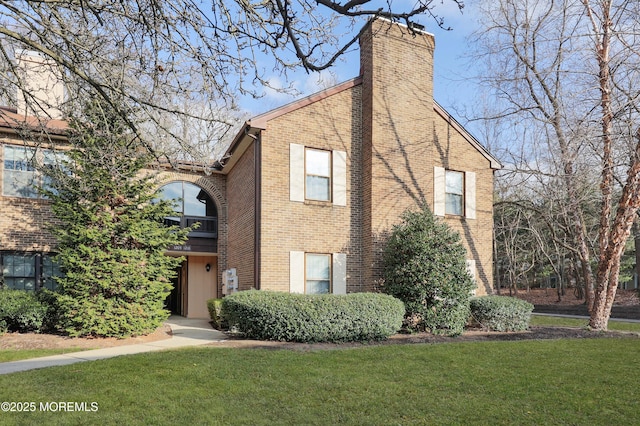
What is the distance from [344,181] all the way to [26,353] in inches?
334

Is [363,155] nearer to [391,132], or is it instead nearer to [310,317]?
[391,132]

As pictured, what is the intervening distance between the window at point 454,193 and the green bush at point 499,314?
10.3 ft

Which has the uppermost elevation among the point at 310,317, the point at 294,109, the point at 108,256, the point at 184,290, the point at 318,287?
the point at 294,109

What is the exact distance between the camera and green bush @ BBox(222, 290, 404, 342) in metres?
9.98

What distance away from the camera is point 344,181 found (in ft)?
44.2

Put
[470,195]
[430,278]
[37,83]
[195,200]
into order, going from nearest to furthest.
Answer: [37,83] < [430,278] < [470,195] < [195,200]

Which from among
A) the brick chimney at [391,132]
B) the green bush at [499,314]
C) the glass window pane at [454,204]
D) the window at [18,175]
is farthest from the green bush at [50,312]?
the glass window pane at [454,204]

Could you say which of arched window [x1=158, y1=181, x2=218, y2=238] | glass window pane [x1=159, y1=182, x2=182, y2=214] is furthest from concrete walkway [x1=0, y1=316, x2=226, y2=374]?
glass window pane [x1=159, y1=182, x2=182, y2=214]

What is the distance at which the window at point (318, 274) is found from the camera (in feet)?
41.9

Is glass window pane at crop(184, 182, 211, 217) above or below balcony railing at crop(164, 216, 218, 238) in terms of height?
above

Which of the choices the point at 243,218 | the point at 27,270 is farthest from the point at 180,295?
the point at 243,218

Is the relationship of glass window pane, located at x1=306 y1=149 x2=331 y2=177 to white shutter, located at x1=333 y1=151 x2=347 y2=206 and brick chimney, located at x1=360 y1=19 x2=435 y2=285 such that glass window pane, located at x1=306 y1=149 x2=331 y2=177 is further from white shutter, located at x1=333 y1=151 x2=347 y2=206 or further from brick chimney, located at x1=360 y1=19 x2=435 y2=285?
brick chimney, located at x1=360 y1=19 x2=435 y2=285

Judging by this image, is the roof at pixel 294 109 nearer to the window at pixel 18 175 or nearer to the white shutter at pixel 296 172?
the white shutter at pixel 296 172

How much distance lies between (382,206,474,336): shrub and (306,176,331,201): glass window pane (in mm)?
2432
